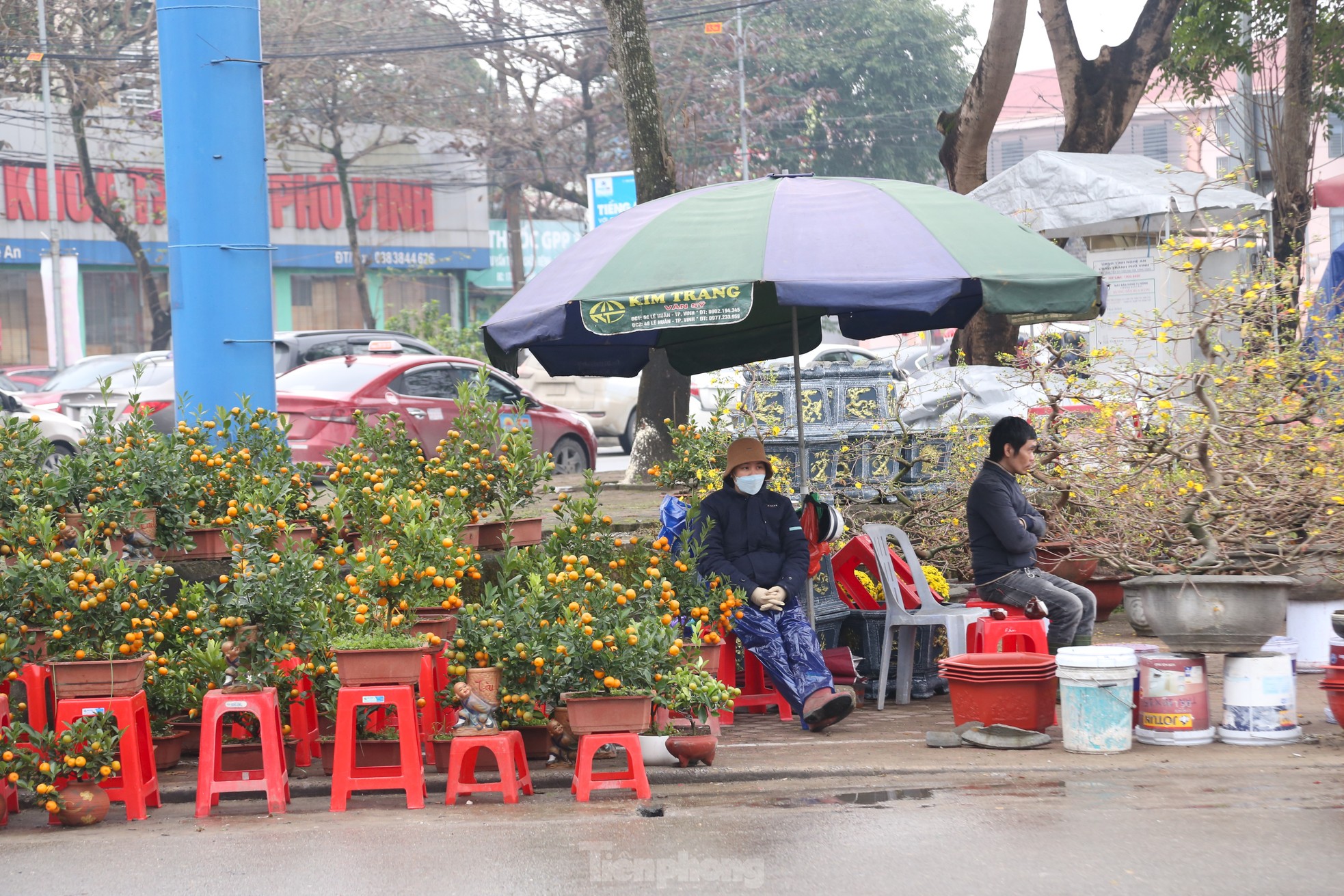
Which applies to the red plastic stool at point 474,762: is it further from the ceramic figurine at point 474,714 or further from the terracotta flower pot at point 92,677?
the terracotta flower pot at point 92,677

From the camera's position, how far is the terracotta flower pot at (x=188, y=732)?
6.48 metres

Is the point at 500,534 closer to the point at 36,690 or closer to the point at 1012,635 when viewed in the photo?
the point at 36,690

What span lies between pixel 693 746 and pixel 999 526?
208 cm

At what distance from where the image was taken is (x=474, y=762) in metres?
5.88

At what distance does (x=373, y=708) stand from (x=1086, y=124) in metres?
9.27

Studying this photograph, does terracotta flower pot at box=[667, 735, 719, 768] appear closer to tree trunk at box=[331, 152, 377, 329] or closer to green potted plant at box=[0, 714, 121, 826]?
green potted plant at box=[0, 714, 121, 826]

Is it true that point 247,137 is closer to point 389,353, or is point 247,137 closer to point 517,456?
point 517,456

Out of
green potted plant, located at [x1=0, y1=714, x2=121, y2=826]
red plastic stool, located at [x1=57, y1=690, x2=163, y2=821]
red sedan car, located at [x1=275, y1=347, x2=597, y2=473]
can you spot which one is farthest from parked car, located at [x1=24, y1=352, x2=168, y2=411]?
green potted plant, located at [x1=0, y1=714, x2=121, y2=826]

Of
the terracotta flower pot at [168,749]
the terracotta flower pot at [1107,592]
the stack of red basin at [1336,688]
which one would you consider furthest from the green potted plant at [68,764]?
the terracotta flower pot at [1107,592]

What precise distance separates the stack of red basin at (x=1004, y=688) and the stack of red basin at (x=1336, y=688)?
1.17 metres

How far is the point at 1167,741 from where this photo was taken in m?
6.34

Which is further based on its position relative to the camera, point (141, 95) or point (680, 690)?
point (141, 95)

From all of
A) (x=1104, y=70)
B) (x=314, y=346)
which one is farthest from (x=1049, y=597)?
(x=314, y=346)

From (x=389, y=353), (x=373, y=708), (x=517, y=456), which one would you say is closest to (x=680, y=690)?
(x=373, y=708)
